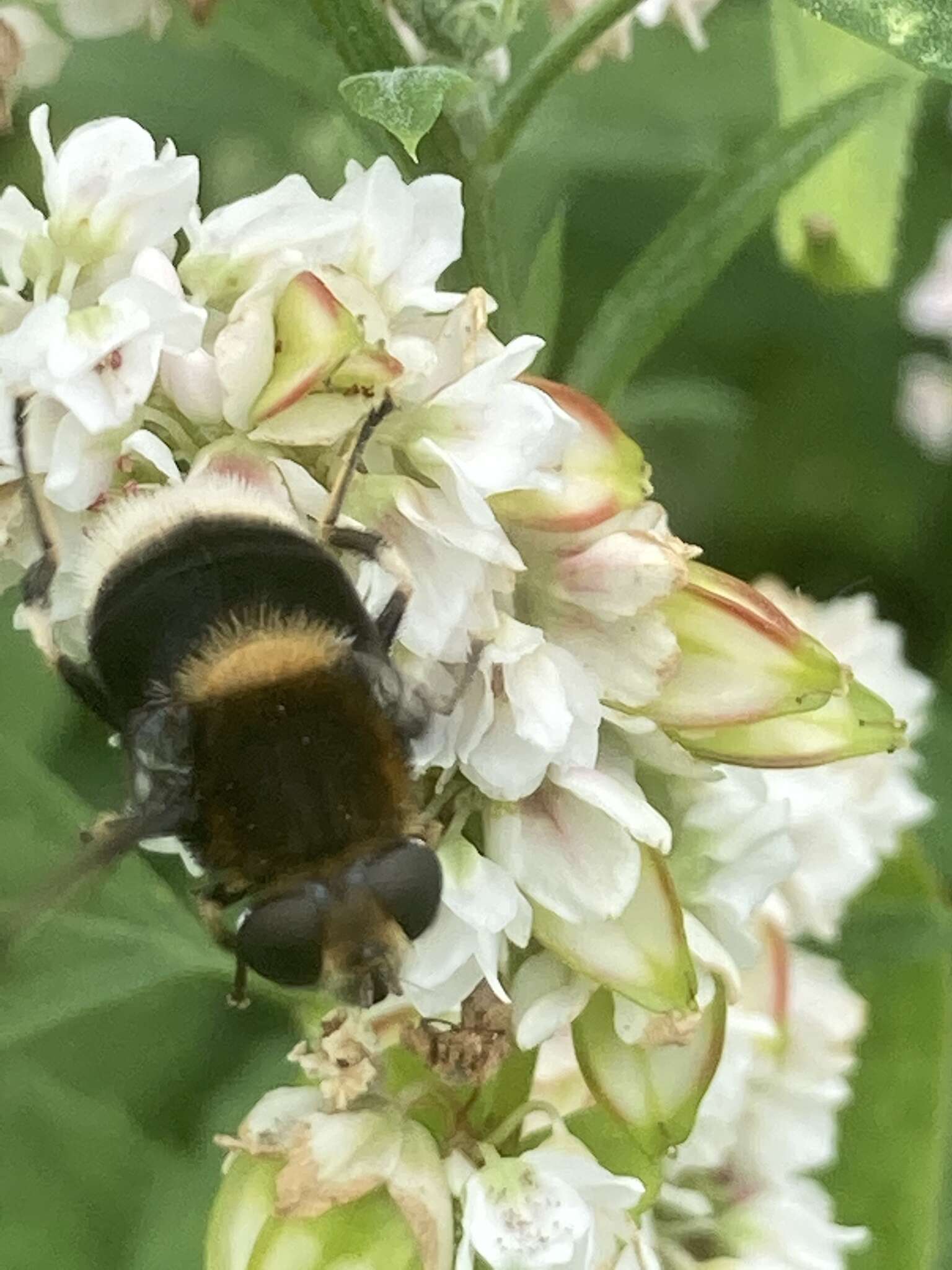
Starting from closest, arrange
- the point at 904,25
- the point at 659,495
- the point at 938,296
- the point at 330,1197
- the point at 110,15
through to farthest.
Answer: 1. the point at 904,25
2. the point at 330,1197
3. the point at 110,15
4. the point at 938,296
5. the point at 659,495

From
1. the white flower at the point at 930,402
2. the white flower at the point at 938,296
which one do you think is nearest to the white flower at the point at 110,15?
the white flower at the point at 938,296

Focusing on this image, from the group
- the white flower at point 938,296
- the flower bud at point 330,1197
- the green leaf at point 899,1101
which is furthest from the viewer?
the white flower at point 938,296

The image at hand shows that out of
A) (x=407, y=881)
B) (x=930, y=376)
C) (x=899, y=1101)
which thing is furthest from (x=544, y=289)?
(x=930, y=376)

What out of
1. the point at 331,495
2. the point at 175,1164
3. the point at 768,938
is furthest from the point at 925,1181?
the point at 331,495

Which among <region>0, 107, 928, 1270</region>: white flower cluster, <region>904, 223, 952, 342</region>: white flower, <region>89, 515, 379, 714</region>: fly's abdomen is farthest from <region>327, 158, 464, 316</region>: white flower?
<region>904, 223, 952, 342</region>: white flower

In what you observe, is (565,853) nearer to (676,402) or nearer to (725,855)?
(725,855)

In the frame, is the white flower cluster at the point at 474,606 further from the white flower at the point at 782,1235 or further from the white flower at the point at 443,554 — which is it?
the white flower at the point at 782,1235

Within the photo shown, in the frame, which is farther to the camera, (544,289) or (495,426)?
(544,289)
